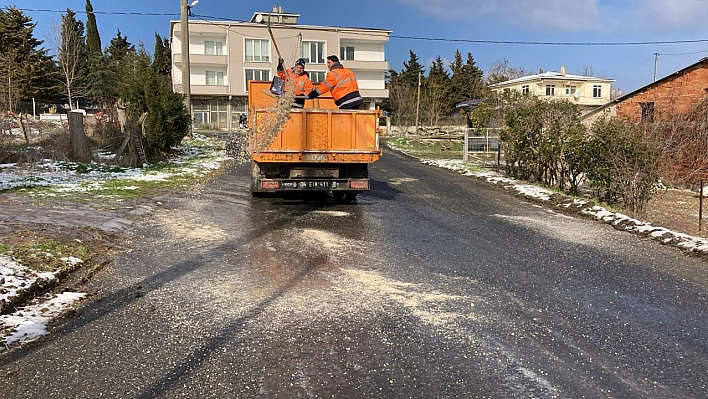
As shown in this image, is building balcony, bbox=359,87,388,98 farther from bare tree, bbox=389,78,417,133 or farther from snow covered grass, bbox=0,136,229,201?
snow covered grass, bbox=0,136,229,201

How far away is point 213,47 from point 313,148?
5056cm

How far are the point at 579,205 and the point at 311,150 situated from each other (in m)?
6.11

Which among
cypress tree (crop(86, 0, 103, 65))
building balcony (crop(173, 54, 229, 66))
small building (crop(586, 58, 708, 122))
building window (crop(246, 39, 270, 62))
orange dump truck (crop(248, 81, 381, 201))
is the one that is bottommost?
orange dump truck (crop(248, 81, 381, 201))

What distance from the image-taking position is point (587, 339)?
4430 mm

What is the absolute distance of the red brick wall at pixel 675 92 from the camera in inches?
894

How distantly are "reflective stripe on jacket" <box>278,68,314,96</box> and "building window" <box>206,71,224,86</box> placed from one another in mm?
48106

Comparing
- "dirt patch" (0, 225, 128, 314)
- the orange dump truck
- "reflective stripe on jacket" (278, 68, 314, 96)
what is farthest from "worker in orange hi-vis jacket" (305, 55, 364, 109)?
"dirt patch" (0, 225, 128, 314)

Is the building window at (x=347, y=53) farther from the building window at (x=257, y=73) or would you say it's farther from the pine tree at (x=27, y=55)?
the pine tree at (x=27, y=55)

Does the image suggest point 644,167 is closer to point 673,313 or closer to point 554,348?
point 673,313

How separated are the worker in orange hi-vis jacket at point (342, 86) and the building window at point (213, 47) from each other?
49.1 m

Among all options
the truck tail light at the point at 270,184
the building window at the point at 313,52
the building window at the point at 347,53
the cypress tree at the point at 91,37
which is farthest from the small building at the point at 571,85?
the truck tail light at the point at 270,184

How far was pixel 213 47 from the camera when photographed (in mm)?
56562

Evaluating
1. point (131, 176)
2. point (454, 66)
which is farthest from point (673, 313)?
point (454, 66)

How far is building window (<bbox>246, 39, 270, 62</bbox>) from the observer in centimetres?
5619
